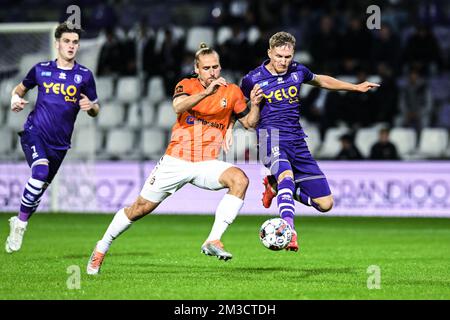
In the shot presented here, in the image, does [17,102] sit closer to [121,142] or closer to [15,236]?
[15,236]

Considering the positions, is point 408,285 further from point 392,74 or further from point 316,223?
point 392,74

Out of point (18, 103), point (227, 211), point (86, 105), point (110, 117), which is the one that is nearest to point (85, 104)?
point (86, 105)

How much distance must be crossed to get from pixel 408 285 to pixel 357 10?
1329 centimetres

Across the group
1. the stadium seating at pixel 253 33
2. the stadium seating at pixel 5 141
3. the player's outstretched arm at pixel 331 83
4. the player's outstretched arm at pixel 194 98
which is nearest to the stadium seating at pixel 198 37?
the stadium seating at pixel 253 33

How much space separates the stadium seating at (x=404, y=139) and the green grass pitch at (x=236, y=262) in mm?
2572

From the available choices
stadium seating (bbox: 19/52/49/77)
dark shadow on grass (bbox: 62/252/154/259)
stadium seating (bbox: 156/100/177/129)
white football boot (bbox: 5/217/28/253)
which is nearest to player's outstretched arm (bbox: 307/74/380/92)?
dark shadow on grass (bbox: 62/252/154/259)

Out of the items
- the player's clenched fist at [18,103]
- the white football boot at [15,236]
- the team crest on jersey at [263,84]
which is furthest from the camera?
the white football boot at [15,236]

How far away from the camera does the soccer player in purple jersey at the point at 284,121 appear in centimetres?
980

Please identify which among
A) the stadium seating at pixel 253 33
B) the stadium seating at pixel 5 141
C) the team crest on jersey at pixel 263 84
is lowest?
the stadium seating at pixel 5 141

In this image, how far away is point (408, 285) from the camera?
347 inches

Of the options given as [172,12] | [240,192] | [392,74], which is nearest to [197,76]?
[240,192]

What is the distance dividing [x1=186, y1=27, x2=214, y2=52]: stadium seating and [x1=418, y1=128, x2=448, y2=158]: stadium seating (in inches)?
210

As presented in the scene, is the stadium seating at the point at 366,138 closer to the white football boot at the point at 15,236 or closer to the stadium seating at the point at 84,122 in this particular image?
the stadium seating at the point at 84,122

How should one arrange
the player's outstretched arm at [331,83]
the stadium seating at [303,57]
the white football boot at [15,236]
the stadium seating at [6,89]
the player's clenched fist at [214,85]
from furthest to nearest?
the stadium seating at [303,57] → the stadium seating at [6,89] → the white football boot at [15,236] → the player's outstretched arm at [331,83] → the player's clenched fist at [214,85]
